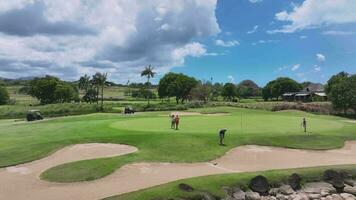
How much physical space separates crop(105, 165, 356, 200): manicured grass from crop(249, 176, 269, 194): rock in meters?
0.39

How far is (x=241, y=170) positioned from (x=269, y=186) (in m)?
3.94

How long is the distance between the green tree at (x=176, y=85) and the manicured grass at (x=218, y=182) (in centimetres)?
11051

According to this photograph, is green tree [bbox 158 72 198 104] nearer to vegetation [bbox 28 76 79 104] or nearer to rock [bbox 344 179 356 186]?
vegetation [bbox 28 76 79 104]

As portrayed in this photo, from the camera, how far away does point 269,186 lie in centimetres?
2561

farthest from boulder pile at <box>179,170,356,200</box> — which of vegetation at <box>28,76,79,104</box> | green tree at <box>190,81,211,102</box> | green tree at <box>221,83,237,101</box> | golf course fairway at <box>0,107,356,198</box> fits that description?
green tree at <box>221,83,237,101</box>

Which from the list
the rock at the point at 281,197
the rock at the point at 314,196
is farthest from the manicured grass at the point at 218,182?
the rock at the point at 314,196

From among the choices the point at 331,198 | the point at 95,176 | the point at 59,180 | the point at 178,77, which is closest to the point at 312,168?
the point at 331,198

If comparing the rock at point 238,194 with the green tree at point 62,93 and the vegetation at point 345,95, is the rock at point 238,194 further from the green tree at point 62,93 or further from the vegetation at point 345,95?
the green tree at point 62,93

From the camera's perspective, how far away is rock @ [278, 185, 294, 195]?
25078 mm

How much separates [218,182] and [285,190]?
13.0 feet

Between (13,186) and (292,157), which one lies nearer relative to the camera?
(13,186)

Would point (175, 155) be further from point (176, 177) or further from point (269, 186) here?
point (269, 186)

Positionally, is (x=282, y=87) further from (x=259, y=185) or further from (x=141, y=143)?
(x=259, y=185)

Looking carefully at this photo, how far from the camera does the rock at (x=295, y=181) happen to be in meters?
25.9
